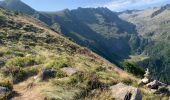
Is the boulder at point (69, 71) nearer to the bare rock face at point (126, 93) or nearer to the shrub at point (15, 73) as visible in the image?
the shrub at point (15, 73)

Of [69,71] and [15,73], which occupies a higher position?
[69,71]

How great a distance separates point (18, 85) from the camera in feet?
80.7

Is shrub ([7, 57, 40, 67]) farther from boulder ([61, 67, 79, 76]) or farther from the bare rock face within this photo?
the bare rock face

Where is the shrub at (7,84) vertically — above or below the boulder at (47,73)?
below

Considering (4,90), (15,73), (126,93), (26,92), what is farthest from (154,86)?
(4,90)

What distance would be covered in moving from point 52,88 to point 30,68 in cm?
629

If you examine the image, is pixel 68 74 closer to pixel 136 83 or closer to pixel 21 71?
pixel 21 71

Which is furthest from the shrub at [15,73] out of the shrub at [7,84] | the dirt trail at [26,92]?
the shrub at [7,84]

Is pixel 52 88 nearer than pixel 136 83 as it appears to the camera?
Yes

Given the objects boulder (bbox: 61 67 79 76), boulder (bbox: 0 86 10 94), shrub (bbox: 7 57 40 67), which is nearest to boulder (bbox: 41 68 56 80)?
boulder (bbox: 61 67 79 76)

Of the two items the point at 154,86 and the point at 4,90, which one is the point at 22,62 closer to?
the point at 4,90

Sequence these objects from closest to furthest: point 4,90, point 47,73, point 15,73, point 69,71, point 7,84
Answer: point 4,90 → point 7,84 → point 47,73 → point 69,71 → point 15,73

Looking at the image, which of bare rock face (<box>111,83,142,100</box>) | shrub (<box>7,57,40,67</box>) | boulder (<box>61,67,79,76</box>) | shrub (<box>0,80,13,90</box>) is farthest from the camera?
shrub (<box>7,57,40,67</box>)

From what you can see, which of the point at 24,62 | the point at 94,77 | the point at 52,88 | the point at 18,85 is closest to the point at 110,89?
the point at 94,77
